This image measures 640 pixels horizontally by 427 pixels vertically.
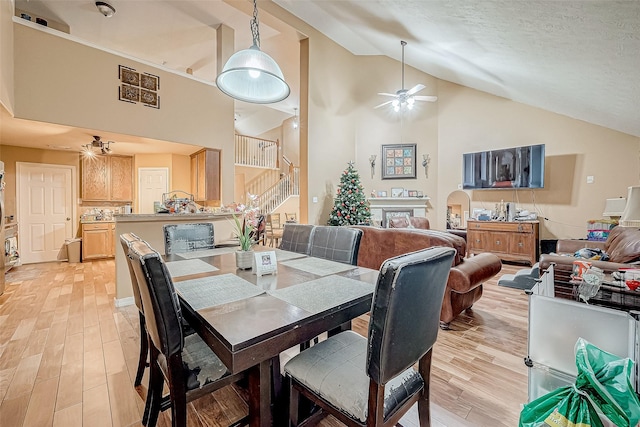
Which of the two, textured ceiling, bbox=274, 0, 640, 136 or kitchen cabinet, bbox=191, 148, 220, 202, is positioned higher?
textured ceiling, bbox=274, 0, 640, 136

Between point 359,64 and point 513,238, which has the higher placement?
point 359,64

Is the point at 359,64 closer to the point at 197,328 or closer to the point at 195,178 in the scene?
the point at 195,178

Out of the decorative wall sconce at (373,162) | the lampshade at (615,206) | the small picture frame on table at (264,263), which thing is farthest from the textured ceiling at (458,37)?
the small picture frame on table at (264,263)

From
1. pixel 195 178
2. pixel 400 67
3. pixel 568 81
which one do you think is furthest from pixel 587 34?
pixel 195 178

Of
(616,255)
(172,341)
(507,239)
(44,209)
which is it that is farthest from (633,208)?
(44,209)

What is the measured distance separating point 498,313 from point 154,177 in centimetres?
656

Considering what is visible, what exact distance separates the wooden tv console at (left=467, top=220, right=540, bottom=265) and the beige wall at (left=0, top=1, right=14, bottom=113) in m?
7.15

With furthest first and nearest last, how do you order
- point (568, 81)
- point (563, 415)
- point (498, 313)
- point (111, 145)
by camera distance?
point (111, 145), point (568, 81), point (498, 313), point (563, 415)

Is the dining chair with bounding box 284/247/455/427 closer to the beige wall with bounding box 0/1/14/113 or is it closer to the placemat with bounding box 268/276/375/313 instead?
the placemat with bounding box 268/276/375/313

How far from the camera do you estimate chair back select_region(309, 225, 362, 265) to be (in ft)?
6.86

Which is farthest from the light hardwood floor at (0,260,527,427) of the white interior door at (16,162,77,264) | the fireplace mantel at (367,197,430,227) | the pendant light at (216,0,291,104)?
the fireplace mantel at (367,197,430,227)

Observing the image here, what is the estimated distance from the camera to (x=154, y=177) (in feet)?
19.4

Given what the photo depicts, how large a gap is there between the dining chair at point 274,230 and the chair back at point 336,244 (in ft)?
12.7

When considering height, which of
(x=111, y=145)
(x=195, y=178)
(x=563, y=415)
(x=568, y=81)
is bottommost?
(x=563, y=415)
